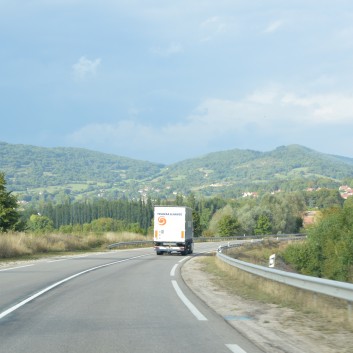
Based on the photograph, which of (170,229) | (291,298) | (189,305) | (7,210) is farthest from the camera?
(7,210)

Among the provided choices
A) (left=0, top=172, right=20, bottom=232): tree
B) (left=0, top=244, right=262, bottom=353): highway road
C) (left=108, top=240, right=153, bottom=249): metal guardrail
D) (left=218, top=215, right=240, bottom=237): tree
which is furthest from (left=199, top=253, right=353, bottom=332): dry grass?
(left=218, top=215, right=240, bottom=237): tree

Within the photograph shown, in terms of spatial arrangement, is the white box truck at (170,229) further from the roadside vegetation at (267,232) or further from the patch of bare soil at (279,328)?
the patch of bare soil at (279,328)

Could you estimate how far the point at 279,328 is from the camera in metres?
9.35

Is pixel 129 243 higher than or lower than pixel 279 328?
higher

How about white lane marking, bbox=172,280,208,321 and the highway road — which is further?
white lane marking, bbox=172,280,208,321

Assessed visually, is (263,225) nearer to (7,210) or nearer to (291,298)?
(7,210)

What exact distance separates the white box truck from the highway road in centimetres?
2160

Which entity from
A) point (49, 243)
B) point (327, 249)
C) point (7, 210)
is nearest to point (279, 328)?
point (49, 243)

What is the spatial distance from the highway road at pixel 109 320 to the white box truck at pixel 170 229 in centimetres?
2160

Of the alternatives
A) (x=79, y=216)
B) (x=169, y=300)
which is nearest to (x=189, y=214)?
(x=169, y=300)

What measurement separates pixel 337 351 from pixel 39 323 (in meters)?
4.83

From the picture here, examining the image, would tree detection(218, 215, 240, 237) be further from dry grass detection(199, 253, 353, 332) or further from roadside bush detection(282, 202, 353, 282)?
dry grass detection(199, 253, 353, 332)

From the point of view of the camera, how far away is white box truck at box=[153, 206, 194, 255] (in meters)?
38.6

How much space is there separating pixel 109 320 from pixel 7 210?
127 ft
